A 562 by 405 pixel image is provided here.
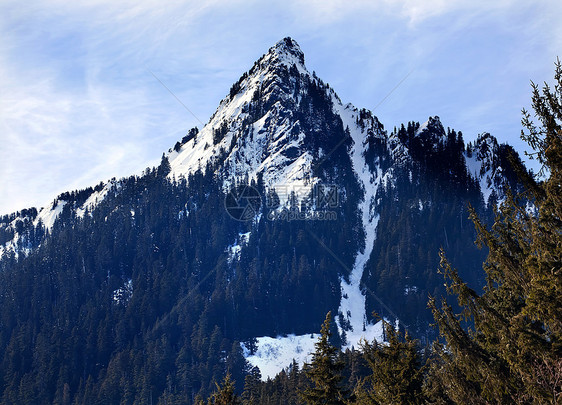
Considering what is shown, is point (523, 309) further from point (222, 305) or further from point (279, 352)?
point (222, 305)

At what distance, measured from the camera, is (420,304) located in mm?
150875

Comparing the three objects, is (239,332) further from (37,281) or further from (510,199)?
(510,199)

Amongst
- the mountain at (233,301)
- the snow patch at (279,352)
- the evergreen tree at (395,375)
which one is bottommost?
the evergreen tree at (395,375)

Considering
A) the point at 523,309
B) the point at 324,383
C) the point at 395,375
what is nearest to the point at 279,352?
the point at 324,383

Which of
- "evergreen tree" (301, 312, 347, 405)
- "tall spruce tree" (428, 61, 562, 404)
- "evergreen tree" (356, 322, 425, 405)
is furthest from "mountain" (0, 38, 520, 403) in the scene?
"tall spruce tree" (428, 61, 562, 404)

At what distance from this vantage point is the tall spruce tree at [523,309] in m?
10.4

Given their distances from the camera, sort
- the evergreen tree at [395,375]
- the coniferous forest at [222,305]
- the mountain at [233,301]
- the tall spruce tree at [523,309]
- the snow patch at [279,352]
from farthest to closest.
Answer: the mountain at [233,301]
the snow patch at [279,352]
the coniferous forest at [222,305]
the evergreen tree at [395,375]
the tall spruce tree at [523,309]

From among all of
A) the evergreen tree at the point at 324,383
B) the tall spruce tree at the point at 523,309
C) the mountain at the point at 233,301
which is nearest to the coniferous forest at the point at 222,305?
the mountain at the point at 233,301

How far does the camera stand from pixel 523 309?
10.7 metres

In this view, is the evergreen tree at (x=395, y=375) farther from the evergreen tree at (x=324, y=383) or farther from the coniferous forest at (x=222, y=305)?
the coniferous forest at (x=222, y=305)

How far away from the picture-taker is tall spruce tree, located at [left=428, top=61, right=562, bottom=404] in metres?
10.4

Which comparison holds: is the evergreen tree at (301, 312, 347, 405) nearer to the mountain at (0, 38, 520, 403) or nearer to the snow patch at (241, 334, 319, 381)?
the mountain at (0, 38, 520, 403)

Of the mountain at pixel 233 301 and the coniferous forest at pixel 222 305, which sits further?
the mountain at pixel 233 301

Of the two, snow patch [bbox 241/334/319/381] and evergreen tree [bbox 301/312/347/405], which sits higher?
snow patch [bbox 241/334/319/381]
